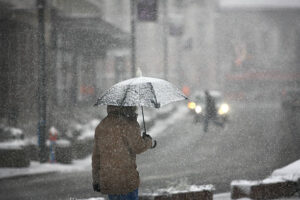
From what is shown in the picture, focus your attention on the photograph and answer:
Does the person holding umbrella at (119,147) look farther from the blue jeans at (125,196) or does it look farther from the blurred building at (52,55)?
the blurred building at (52,55)

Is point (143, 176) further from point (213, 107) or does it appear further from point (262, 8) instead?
point (262, 8)

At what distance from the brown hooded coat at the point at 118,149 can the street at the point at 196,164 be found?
8.58 ft

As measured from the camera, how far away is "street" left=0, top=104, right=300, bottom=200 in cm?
939

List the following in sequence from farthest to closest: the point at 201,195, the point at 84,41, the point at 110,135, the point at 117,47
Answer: the point at 117,47 < the point at 84,41 < the point at 201,195 < the point at 110,135

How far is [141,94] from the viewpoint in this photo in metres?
4.83

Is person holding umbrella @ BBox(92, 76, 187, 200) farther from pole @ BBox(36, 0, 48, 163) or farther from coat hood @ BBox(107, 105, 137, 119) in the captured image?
Answer: pole @ BBox(36, 0, 48, 163)

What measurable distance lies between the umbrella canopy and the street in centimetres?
248

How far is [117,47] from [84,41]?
Answer: 2.40m

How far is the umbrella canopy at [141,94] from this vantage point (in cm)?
A: 471

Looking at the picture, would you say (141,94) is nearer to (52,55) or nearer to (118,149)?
(118,149)

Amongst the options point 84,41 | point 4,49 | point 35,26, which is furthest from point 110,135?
point 84,41

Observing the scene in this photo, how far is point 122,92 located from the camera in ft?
15.8

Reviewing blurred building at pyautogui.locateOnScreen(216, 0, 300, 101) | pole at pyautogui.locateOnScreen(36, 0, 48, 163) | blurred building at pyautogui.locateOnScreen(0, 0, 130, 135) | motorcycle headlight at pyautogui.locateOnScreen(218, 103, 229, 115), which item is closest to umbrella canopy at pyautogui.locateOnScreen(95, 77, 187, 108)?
pole at pyautogui.locateOnScreen(36, 0, 48, 163)

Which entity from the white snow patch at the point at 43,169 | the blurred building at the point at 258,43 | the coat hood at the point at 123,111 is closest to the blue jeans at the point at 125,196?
the coat hood at the point at 123,111
